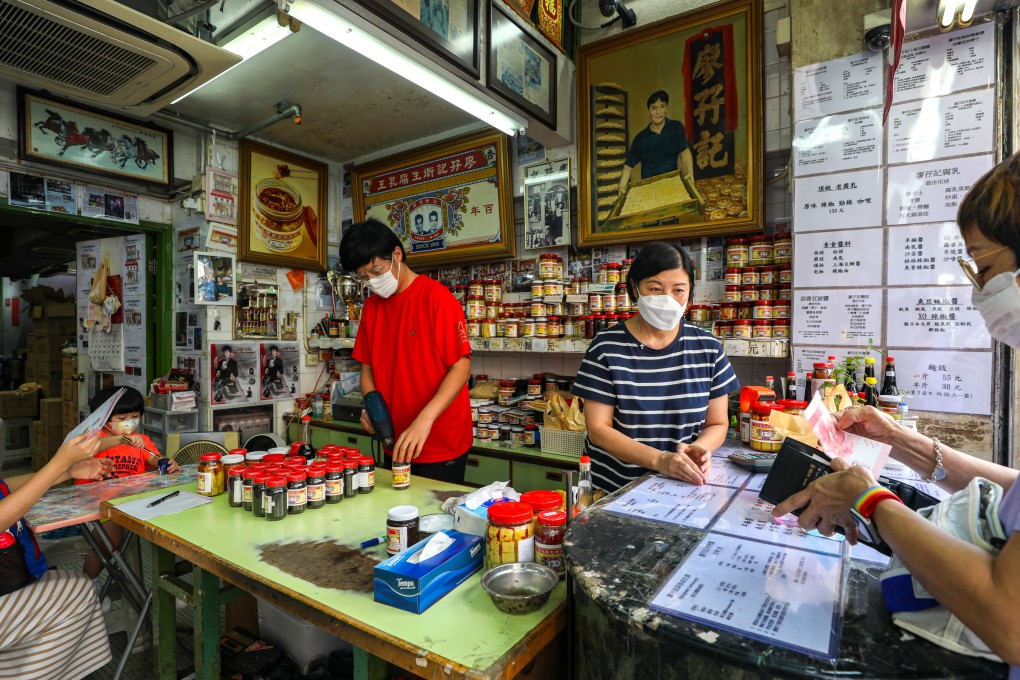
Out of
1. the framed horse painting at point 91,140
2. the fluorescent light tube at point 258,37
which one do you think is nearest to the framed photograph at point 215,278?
the framed horse painting at point 91,140

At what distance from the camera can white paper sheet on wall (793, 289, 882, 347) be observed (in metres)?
2.59

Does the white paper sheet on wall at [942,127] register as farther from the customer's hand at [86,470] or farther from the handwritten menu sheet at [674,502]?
the customer's hand at [86,470]

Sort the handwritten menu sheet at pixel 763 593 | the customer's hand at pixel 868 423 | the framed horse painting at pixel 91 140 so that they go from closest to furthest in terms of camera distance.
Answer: the handwritten menu sheet at pixel 763 593, the customer's hand at pixel 868 423, the framed horse painting at pixel 91 140

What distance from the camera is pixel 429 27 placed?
2402 millimetres

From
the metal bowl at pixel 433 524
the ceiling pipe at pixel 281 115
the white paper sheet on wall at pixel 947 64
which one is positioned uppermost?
the ceiling pipe at pixel 281 115

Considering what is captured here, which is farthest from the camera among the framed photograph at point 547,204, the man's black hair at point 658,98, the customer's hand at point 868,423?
the framed photograph at point 547,204

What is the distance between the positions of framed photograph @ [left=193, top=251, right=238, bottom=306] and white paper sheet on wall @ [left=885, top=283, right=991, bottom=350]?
456cm

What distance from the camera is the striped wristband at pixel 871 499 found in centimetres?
83

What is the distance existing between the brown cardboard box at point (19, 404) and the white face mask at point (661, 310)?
845cm

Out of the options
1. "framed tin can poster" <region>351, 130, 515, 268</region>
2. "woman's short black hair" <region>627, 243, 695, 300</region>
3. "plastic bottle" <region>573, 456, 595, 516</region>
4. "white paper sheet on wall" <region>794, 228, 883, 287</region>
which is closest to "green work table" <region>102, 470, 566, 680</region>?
"plastic bottle" <region>573, 456, 595, 516</region>

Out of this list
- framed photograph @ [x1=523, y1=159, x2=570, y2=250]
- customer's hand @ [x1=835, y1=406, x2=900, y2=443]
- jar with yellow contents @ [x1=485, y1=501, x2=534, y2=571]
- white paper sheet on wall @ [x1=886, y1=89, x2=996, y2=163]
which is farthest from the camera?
framed photograph @ [x1=523, y1=159, x2=570, y2=250]

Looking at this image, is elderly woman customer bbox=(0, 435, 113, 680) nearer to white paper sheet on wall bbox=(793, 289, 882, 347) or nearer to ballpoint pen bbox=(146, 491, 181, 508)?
ballpoint pen bbox=(146, 491, 181, 508)

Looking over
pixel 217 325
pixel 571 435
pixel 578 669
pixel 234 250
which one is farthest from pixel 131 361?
pixel 578 669

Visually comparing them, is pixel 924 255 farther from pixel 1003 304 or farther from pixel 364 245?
pixel 364 245
